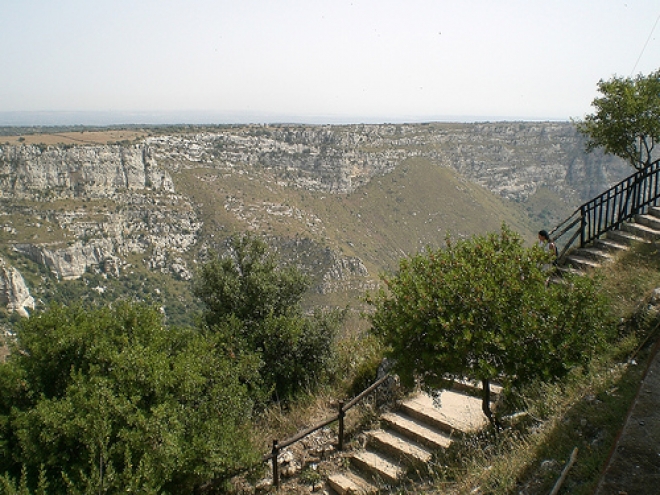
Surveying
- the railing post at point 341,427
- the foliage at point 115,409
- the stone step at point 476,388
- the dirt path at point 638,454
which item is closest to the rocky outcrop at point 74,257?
the foliage at point 115,409

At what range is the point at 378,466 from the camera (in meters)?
6.70

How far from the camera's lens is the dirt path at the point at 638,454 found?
305cm

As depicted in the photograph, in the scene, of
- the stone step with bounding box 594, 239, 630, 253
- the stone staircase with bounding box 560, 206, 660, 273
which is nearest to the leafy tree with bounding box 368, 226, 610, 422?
the stone staircase with bounding box 560, 206, 660, 273

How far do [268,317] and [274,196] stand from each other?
7877 cm

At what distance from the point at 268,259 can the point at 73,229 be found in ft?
234

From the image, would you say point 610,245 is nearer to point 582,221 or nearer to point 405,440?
point 582,221

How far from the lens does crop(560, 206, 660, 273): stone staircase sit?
32.2ft

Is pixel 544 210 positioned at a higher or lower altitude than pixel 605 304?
lower

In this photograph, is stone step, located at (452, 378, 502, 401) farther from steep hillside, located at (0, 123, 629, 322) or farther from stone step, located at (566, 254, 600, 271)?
steep hillside, located at (0, 123, 629, 322)

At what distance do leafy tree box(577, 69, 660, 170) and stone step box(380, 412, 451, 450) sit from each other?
8.06m

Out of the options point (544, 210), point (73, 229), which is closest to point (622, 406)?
point (73, 229)

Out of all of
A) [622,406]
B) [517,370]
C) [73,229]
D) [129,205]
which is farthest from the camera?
[129,205]

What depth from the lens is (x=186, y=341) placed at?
8766 millimetres

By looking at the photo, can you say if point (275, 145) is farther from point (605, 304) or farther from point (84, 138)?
point (605, 304)
